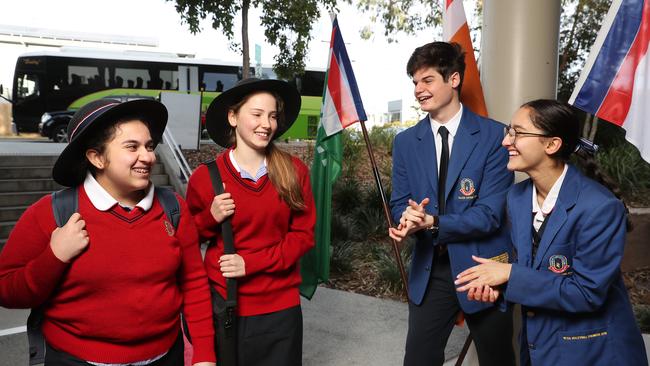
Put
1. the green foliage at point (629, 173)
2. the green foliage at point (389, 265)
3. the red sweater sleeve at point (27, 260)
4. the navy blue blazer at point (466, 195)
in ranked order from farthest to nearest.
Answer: the green foliage at point (629, 173), the green foliage at point (389, 265), the navy blue blazer at point (466, 195), the red sweater sleeve at point (27, 260)

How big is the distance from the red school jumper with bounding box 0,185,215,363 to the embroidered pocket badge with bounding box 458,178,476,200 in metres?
1.40

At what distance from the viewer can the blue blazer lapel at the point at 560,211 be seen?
202 cm

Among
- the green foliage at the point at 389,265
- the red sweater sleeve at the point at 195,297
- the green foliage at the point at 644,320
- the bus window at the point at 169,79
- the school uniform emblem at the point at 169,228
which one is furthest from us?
the bus window at the point at 169,79

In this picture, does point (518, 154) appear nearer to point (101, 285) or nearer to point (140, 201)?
point (140, 201)

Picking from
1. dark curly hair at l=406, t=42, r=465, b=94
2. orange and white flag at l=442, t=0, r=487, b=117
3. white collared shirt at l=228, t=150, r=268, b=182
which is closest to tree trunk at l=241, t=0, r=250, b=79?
orange and white flag at l=442, t=0, r=487, b=117

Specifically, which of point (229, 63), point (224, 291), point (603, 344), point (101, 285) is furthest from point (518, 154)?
point (229, 63)

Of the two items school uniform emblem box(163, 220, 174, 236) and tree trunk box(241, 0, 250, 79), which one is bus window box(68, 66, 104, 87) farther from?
school uniform emblem box(163, 220, 174, 236)

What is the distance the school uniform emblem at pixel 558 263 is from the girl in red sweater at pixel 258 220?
103 cm

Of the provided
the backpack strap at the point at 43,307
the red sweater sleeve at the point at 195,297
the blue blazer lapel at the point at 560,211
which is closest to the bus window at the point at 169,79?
the red sweater sleeve at the point at 195,297

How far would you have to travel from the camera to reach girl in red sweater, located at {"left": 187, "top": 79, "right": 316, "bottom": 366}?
236 cm

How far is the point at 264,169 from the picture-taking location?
2.47 meters

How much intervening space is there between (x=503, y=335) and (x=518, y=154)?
1.00 metres

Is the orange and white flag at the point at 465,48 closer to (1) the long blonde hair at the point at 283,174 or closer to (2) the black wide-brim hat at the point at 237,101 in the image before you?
(2) the black wide-brim hat at the point at 237,101

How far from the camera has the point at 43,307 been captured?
189 centimetres
